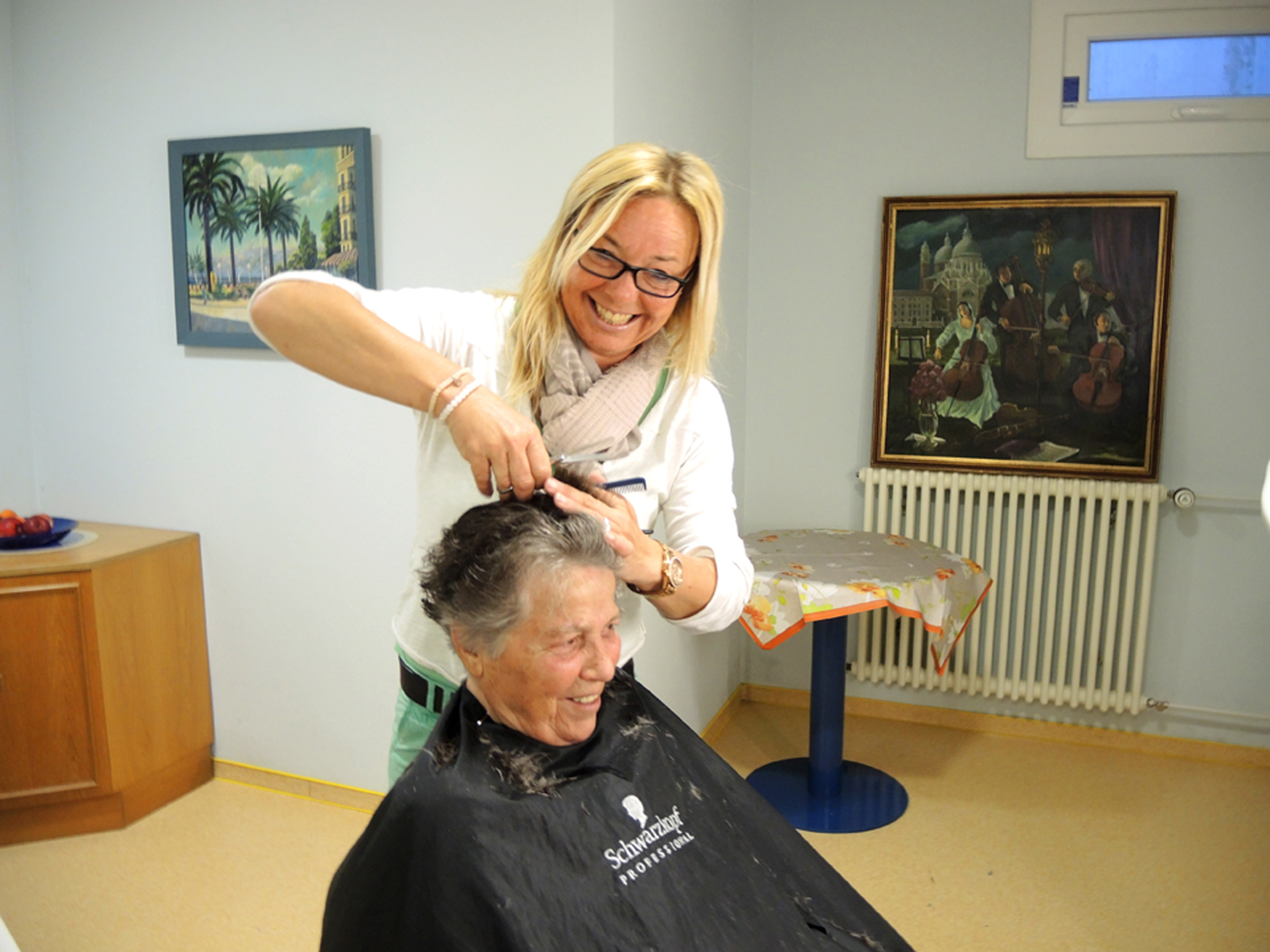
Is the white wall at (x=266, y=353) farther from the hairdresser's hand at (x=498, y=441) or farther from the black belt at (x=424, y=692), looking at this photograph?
the hairdresser's hand at (x=498, y=441)

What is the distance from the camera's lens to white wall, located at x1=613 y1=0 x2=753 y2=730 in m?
2.47

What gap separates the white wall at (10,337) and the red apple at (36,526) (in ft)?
1.19

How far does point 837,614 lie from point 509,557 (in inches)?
61.9

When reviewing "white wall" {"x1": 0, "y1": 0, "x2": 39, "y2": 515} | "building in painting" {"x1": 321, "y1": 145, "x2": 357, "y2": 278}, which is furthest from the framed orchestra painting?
"white wall" {"x1": 0, "y1": 0, "x2": 39, "y2": 515}

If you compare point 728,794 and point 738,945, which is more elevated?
point 728,794

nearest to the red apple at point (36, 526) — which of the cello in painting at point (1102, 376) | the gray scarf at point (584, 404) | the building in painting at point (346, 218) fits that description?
the building in painting at point (346, 218)

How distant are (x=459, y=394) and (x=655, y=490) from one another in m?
0.42

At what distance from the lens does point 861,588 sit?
2674 millimetres

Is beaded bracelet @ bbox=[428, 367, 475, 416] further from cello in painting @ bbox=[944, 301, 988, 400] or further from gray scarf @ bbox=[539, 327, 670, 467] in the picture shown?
cello in painting @ bbox=[944, 301, 988, 400]

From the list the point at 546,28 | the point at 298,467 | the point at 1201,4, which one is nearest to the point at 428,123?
the point at 546,28

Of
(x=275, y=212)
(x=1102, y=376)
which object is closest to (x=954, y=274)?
(x=1102, y=376)

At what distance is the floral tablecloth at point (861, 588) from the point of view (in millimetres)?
2668

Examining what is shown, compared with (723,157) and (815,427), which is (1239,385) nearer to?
(815,427)

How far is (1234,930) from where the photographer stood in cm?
233
